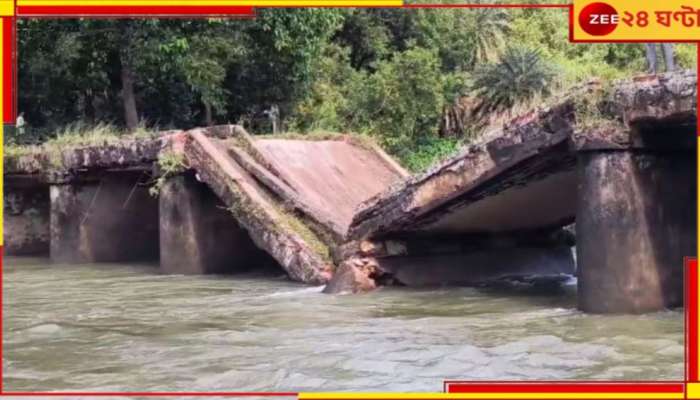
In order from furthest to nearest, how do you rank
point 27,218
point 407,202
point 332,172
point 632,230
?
point 27,218
point 332,172
point 407,202
point 632,230

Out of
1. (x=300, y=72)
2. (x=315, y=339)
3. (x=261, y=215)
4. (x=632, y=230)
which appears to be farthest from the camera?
(x=300, y=72)

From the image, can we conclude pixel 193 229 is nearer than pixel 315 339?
No

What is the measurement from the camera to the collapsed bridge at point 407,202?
7535 mm

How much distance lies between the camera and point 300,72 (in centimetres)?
1881

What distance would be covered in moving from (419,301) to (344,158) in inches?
191

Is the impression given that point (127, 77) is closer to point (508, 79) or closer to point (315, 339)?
point (508, 79)

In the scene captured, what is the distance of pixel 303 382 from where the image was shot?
5.18 m

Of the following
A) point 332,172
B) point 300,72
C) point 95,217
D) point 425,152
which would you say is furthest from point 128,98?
point 425,152

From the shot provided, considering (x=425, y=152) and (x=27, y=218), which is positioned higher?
(x=425, y=152)

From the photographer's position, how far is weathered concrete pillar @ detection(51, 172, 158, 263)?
562 inches

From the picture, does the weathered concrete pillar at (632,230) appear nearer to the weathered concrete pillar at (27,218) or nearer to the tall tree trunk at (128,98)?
the tall tree trunk at (128,98)

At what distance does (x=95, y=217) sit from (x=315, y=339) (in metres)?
8.45

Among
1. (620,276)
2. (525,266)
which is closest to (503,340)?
(620,276)

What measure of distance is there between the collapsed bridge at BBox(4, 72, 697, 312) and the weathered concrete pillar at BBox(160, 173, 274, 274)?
18 mm
